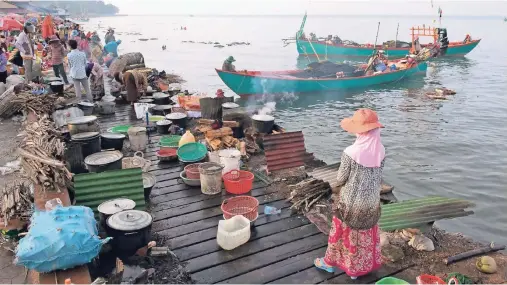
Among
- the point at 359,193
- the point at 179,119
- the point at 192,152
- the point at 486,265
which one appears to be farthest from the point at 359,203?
the point at 179,119

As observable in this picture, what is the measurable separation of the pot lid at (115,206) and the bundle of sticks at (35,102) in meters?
5.67

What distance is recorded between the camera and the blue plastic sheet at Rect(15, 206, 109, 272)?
3.44 m

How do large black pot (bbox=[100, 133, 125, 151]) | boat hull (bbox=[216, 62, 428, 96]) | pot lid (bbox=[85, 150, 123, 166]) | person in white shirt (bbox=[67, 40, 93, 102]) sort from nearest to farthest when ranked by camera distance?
1. pot lid (bbox=[85, 150, 123, 166])
2. large black pot (bbox=[100, 133, 125, 151])
3. person in white shirt (bbox=[67, 40, 93, 102])
4. boat hull (bbox=[216, 62, 428, 96])

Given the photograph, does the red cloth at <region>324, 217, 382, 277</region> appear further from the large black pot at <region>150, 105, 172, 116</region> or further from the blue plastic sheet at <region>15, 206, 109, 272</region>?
the large black pot at <region>150, 105, 172, 116</region>

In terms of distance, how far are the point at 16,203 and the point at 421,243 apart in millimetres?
5396

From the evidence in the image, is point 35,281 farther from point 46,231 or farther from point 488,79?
point 488,79

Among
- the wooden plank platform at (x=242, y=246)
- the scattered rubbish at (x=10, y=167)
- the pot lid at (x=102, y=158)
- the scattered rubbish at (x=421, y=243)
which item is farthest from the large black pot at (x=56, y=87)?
the scattered rubbish at (x=421, y=243)

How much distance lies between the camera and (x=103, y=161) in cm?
607

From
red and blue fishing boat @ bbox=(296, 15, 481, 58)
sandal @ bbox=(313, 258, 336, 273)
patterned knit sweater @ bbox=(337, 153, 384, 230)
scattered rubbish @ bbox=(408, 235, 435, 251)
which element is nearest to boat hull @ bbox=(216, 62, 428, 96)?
scattered rubbish @ bbox=(408, 235, 435, 251)

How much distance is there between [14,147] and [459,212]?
889cm

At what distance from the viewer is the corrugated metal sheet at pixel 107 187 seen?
515 cm

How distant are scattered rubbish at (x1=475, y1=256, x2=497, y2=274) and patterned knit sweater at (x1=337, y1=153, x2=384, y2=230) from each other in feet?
5.56

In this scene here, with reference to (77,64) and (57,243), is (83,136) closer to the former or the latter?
(57,243)

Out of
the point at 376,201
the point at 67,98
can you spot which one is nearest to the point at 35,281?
the point at 376,201
